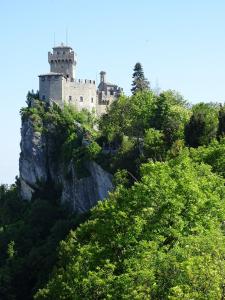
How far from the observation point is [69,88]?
306 feet

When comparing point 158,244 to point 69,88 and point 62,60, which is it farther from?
point 62,60

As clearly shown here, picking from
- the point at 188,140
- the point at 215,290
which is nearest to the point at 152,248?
the point at 215,290

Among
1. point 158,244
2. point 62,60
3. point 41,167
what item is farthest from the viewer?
point 62,60

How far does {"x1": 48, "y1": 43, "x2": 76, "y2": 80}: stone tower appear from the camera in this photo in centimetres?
9844

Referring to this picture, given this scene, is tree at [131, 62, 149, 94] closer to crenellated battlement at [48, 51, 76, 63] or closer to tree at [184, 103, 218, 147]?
crenellated battlement at [48, 51, 76, 63]

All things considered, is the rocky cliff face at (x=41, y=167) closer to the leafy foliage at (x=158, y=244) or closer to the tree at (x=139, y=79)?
the tree at (x=139, y=79)

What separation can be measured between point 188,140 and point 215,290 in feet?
124

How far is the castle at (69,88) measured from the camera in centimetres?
9162

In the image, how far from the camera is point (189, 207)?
33.7 meters

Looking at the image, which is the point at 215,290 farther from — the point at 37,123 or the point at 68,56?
the point at 68,56

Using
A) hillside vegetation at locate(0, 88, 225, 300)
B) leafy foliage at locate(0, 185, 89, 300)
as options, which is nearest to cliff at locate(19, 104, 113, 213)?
hillside vegetation at locate(0, 88, 225, 300)

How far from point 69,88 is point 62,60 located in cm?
766

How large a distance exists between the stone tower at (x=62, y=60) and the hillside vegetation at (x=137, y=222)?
12.6 m

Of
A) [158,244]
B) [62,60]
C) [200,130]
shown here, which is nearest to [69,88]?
[62,60]
